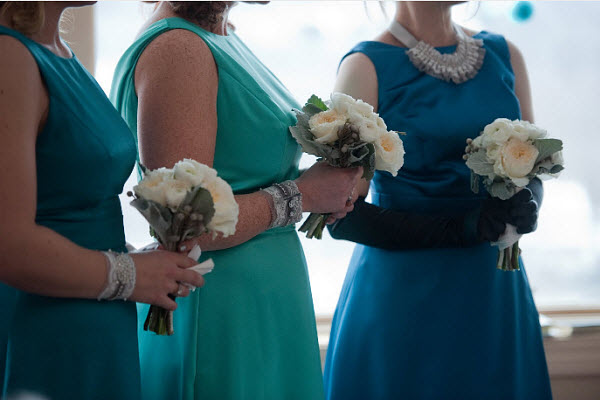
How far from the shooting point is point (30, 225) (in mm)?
988

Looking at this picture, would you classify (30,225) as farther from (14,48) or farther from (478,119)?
(478,119)

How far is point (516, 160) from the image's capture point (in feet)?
5.40

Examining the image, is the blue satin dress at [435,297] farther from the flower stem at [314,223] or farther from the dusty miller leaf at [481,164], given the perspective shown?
the flower stem at [314,223]

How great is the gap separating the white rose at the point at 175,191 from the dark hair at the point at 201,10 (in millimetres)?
508

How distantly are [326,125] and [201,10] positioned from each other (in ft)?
1.24

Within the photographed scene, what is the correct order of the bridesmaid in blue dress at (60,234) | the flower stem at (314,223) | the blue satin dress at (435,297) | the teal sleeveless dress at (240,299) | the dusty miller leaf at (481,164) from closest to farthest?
the bridesmaid in blue dress at (60,234), the teal sleeveless dress at (240,299), the flower stem at (314,223), the dusty miller leaf at (481,164), the blue satin dress at (435,297)

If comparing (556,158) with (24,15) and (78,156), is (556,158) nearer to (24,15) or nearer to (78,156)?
(78,156)

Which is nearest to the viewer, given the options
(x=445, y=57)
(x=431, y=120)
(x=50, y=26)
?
(x=50, y=26)

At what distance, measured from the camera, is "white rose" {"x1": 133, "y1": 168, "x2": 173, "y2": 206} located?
3.44 feet

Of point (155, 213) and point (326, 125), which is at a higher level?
point (326, 125)

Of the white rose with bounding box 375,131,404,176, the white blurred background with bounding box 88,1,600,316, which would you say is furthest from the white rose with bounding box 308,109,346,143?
the white blurred background with bounding box 88,1,600,316

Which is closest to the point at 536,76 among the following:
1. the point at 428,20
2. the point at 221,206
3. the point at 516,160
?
the point at 428,20

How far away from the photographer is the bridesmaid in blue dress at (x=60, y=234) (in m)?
0.99

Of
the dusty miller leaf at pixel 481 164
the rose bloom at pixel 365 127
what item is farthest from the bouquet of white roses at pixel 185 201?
the dusty miller leaf at pixel 481 164
